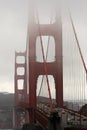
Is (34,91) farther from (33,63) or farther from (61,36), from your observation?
(61,36)

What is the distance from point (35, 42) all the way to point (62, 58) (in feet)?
5.18

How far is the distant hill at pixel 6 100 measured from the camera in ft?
192

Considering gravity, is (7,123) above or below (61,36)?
below

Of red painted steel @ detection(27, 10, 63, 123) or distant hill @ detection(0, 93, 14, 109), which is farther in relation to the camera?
distant hill @ detection(0, 93, 14, 109)

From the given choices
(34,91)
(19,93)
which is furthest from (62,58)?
(19,93)

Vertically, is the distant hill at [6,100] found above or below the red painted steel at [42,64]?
below

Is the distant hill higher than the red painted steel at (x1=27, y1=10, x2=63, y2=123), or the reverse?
the red painted steel at (x1=27, y1=10, x2=63, y2=123)

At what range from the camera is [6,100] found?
65.9 meters

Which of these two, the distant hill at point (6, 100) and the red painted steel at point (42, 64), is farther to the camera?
the distant hill at point (6, 100)

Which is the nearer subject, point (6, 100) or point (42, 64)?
point (42, 64)

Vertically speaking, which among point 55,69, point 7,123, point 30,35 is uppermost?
point 30,35

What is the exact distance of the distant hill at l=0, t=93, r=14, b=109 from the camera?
5864cm

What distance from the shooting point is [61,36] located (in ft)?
77.8

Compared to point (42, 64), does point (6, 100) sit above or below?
below
